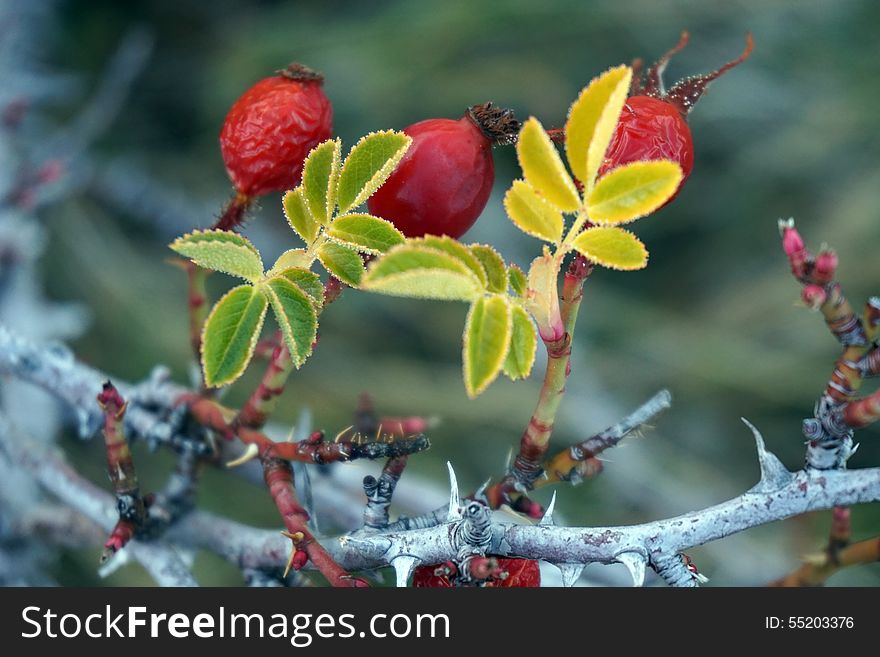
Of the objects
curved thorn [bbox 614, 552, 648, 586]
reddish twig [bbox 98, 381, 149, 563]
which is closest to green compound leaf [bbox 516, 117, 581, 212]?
curved thorn [bbox 614, 552, 648, 586]

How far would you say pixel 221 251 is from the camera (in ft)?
3.96

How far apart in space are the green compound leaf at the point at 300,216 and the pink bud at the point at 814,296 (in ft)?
2.30

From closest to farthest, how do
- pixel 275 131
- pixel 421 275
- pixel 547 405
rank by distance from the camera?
pixel 421 275 → pixel 547 405 → pixel 275 131

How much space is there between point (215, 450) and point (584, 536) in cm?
87

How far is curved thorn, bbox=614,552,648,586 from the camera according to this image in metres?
1.19

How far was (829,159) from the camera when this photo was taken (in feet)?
11.7

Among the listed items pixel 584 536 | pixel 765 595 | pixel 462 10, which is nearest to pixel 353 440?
pixel 584 536

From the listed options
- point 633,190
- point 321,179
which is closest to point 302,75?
point 321,179

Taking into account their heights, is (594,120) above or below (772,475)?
above

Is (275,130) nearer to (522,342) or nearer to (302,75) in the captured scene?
(302,75)

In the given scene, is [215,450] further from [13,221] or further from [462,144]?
[13,221]

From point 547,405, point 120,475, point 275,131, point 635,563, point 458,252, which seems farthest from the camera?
point 120,475

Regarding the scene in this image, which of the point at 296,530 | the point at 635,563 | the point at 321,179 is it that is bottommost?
the point at 635,563

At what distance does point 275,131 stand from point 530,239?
8.00 ft
